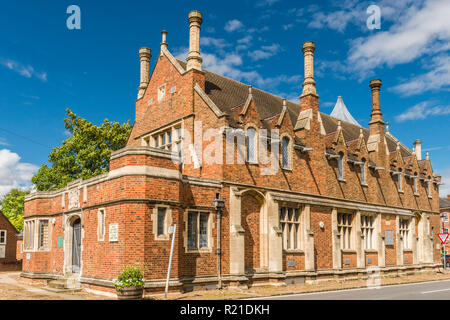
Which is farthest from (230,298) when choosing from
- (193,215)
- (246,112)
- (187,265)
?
(246,112)

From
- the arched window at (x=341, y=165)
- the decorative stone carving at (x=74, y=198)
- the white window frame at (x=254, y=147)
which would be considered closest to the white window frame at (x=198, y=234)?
the white window frame at (x=254, y=147)

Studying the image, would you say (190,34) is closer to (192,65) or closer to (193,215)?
(192,65)

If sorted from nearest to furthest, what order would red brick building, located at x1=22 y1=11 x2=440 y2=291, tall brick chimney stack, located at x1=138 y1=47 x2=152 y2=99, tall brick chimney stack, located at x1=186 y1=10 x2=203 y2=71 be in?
red brick building, located at x1=22 y1=11 x2=440 y2=291
tall brick chimney stack, located at x1=186 y1=10 x2=203 y2=71
tall brick chimney stack, located at x1=138 y1=47 x2=152 y2=99

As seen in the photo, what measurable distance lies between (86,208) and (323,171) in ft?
44.8

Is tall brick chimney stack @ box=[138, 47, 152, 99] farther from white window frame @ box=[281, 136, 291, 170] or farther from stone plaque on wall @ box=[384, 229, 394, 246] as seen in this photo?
stone plaque on wall @ box=[384, 229, 394, 246]

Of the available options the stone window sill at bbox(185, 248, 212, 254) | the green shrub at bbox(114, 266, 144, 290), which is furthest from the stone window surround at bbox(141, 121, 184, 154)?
the green shrub at bbox(114, 266, 144, 290)

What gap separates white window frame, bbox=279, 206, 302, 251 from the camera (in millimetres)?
23344

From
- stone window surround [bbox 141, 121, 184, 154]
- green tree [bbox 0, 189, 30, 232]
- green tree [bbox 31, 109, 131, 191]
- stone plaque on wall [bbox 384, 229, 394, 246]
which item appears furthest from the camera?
green tree [bbox 0, 189, 30, 232]

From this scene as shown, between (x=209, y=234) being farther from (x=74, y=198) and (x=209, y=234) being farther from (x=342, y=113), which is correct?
(x=342, y=113)

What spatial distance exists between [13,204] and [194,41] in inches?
2531

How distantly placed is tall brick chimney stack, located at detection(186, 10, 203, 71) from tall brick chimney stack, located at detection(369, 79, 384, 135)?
16105 millimetres

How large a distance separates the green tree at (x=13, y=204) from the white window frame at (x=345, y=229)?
181 ft

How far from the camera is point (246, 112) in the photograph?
22.1m

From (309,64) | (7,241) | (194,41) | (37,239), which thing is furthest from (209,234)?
(7,241)
